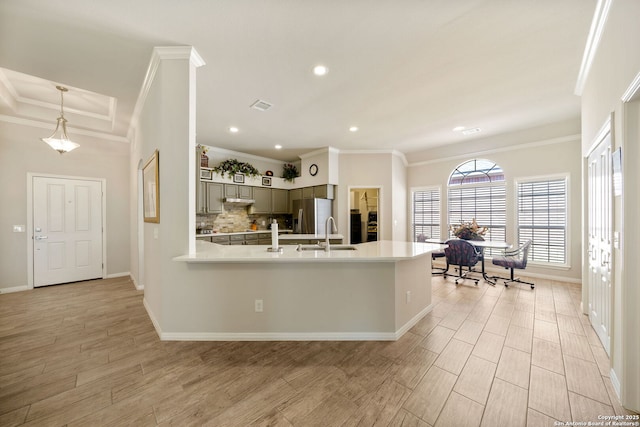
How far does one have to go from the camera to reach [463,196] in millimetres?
5867

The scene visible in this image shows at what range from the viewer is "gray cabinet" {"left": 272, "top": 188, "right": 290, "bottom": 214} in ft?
21.3

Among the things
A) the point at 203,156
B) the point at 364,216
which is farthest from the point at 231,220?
the point at 364,216

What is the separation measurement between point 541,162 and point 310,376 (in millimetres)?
5693

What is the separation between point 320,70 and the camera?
276 centimetres

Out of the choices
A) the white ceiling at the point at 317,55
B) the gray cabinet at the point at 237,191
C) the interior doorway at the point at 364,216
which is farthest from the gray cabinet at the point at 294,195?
the white ceiling at the point at 317,55

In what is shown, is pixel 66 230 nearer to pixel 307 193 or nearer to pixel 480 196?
pixel 307 193

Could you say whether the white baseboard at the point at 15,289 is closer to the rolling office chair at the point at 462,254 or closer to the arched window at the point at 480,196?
the rolling office chair at the point at 462,254

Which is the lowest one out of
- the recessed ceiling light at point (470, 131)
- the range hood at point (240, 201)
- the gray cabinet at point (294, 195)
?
the range hood at point (240, 201)

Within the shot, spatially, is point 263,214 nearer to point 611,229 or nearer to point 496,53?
point 496,53

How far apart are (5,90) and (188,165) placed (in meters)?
3.46

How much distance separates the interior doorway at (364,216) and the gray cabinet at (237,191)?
2480 millimetres

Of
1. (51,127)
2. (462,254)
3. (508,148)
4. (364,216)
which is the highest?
(51,127)

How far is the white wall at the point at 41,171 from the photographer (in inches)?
156

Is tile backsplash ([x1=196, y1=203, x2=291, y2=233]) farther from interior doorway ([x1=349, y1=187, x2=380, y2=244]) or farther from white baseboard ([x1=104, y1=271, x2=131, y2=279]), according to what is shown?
interior doorway ([x1=349, y1=187, x2=380, y2=244])
